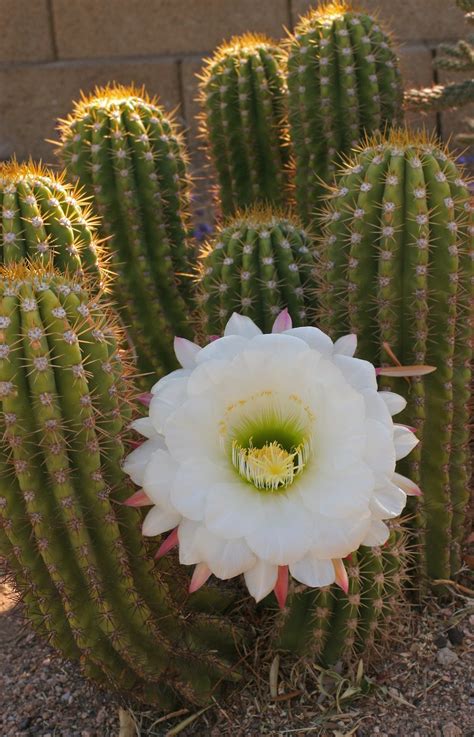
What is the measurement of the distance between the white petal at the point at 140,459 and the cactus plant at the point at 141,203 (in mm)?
1033

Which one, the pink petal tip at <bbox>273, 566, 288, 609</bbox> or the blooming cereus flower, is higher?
the blooming cereus flower

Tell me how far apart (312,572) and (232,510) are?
0.50 ft

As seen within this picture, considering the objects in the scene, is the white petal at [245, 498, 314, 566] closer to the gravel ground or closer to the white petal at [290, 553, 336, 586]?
the white petal at [290, 553, 336, 586]

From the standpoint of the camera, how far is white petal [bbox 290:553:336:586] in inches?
54.4

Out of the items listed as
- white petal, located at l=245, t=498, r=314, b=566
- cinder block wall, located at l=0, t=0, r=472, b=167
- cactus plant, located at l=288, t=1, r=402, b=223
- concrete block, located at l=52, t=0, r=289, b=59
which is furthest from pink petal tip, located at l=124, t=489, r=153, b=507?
concrete block, located at l=52, t=0, r=289, b=59

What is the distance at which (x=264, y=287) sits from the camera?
6.72 ft

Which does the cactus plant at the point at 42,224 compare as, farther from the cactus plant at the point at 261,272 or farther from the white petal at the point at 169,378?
the white petal at the point at 169,378

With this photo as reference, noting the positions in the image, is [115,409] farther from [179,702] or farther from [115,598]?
[179,702]

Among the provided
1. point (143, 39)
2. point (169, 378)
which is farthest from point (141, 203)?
point (143, 39)

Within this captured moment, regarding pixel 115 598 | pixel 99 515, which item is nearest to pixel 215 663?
pixel 115 598

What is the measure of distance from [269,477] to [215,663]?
0.53 meters

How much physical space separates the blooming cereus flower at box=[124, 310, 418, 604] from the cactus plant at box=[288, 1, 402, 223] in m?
1.33

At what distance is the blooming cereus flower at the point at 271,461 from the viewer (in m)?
1.37

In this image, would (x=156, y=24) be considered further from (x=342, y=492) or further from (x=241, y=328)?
(x=342, y=492)
